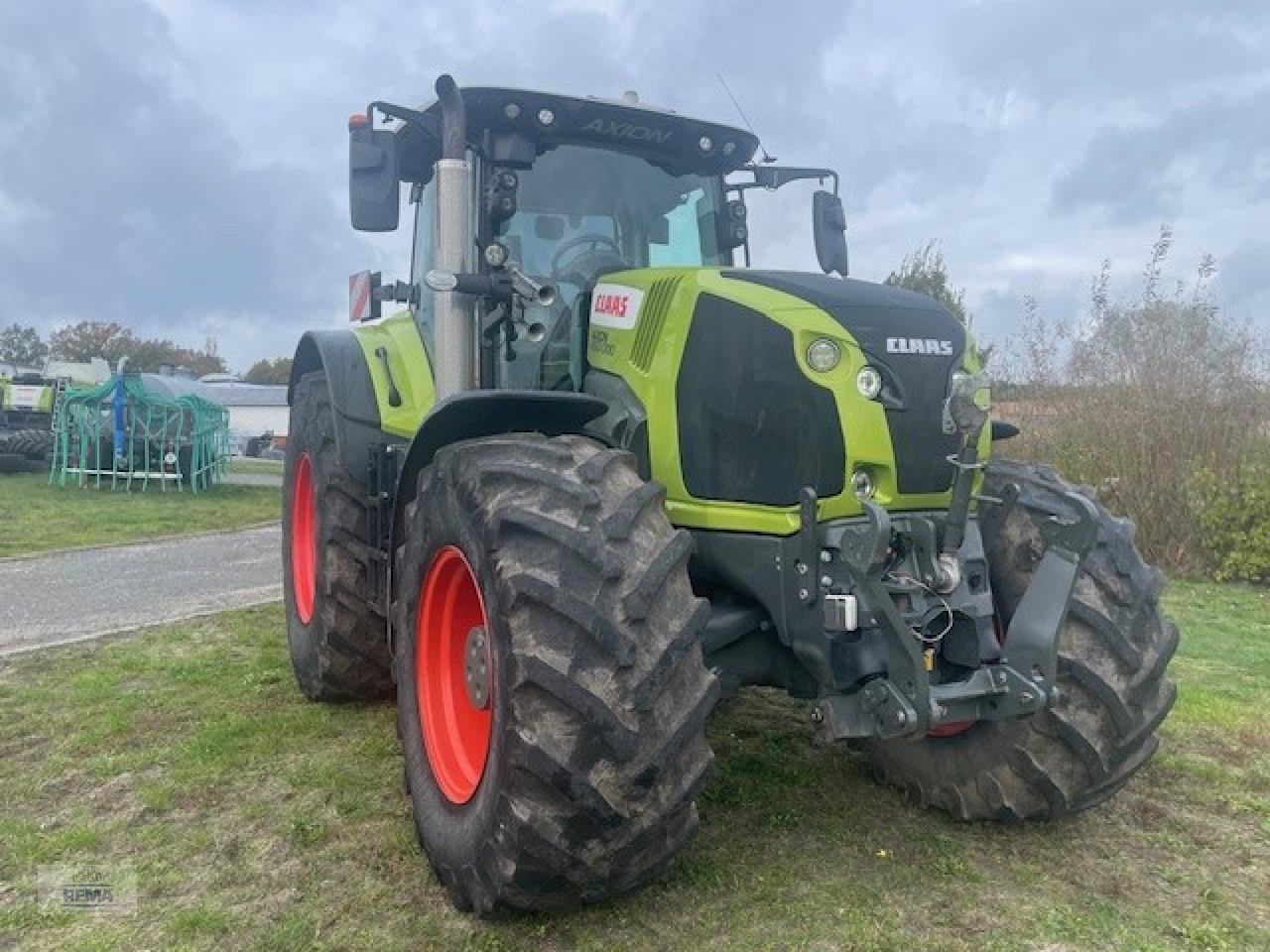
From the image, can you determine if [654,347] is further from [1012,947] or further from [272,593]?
[272,593]

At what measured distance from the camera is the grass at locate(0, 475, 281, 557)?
1188 cm

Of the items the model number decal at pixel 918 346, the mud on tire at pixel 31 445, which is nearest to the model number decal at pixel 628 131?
the model number decal at pixel 918 346

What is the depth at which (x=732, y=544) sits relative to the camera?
3.35m

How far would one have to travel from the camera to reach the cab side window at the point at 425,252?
15.8 feet

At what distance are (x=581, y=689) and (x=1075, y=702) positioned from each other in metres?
1.70

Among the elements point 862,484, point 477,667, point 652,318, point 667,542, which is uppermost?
point 652,318

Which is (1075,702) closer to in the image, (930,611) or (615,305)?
(930,611)

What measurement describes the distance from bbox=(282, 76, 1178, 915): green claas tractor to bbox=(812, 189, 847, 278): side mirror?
695mm

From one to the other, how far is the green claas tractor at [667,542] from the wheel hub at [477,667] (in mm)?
12

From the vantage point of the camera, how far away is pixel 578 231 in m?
4.30

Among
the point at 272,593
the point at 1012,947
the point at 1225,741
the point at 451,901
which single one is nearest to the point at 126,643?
the point at 272,593

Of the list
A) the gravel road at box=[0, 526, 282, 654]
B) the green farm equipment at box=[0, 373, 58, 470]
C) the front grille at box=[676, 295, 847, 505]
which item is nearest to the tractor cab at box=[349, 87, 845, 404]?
the front grille at box=[676, 295, 847, 505]

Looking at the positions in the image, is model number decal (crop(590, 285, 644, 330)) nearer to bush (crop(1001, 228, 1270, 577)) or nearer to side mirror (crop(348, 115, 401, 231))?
side mirror (crop(348, 115, 401, 231))

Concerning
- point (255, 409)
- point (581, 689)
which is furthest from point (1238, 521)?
point (255, 409)
